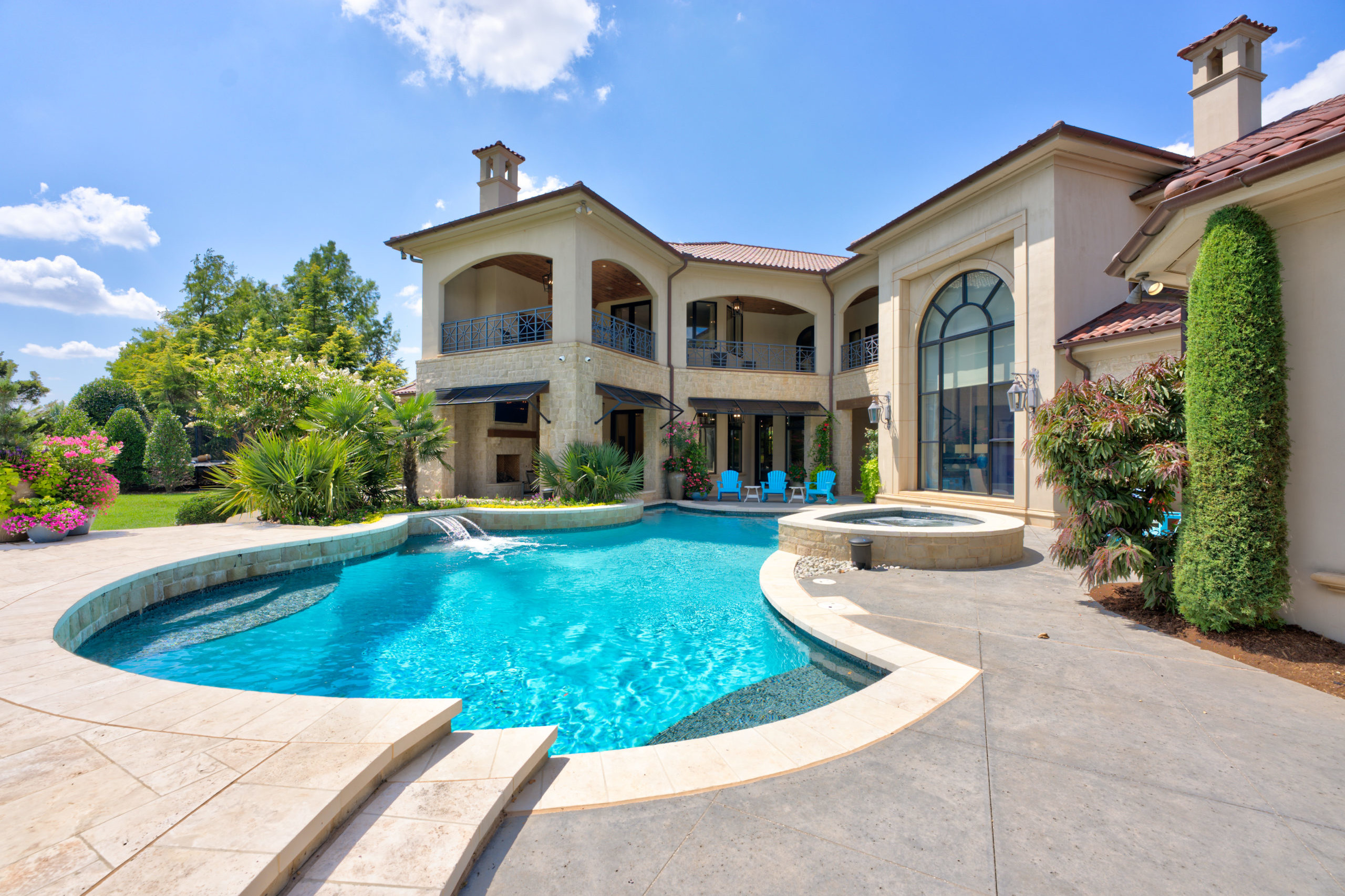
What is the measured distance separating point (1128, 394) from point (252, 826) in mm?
7642

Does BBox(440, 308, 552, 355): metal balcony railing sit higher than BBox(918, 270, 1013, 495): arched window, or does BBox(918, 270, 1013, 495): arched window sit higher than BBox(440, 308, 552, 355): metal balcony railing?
BBox(440, 308, 552, 355): metal balcony railing

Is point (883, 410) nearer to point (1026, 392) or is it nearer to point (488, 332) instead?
point (1026, 392)

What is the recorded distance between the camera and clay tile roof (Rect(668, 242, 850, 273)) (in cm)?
1786

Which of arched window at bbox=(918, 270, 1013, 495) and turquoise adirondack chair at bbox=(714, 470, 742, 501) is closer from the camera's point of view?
arched window at bbox=(918, 270, 1013, 495)

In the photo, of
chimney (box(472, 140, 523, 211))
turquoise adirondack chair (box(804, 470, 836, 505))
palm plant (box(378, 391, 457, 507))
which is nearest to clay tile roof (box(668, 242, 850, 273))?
chimney (box(472, 140, 523, 211))

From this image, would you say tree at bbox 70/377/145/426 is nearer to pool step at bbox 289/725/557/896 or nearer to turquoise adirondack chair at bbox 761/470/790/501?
turquoise adirondack chair at bbox 761/470/790/501

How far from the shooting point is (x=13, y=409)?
8.04 m

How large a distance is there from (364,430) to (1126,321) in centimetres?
1590

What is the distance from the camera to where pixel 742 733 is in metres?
3.01

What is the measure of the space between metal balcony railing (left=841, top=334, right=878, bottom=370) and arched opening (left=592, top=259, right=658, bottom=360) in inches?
269

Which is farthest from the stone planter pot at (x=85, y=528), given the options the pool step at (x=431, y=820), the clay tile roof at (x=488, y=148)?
the clay tile roof at (x=488, y=148)

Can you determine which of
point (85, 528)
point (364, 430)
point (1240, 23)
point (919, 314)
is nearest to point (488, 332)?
point (364, 430)

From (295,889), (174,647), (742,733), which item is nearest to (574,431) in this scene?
(174,647)

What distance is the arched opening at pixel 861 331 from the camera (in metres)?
17.5
